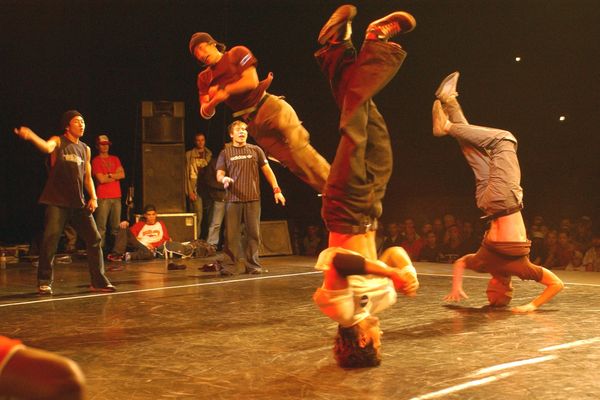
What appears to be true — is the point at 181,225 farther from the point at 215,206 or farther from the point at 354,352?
the point at 354,352

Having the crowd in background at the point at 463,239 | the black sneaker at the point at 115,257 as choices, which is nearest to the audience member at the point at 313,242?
the crowd in background at the point at 463,239

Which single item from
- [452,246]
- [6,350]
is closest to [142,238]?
[452,246]

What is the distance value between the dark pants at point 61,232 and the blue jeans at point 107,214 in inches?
122

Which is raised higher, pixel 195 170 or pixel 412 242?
pixel 195 170

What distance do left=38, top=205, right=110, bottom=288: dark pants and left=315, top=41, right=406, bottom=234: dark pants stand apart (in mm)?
3132

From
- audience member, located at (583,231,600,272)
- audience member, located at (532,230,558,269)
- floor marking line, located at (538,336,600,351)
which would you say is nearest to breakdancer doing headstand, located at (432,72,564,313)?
floor marking line, located at (538,336,600,351)

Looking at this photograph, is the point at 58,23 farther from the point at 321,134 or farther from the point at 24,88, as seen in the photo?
the point at 321,134

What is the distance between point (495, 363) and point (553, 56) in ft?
24.5

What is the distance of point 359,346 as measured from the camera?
3.39 m

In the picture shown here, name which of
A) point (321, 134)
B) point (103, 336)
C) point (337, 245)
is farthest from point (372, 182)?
point (321, 134)

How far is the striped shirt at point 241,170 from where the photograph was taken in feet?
24.8

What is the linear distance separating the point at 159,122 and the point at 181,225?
1.53 metres

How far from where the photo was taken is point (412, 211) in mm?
11055

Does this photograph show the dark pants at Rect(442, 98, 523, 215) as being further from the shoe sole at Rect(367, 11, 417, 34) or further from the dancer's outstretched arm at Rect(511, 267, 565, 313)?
the shoe sole at Rect(367, 11, 417, 34)
